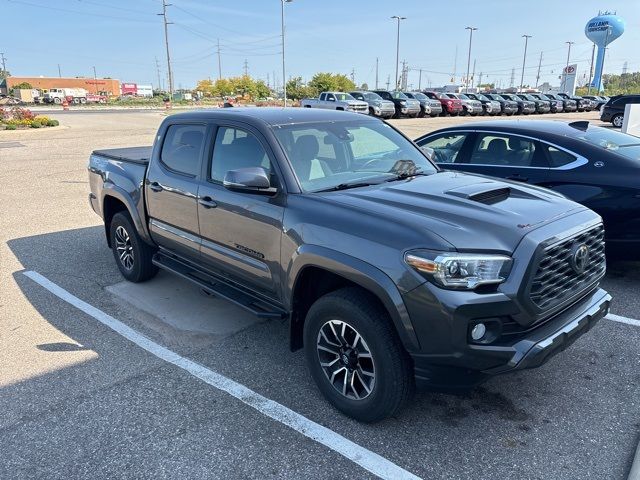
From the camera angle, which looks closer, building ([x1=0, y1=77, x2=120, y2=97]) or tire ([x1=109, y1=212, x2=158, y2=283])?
tire ([x1=109, y1=212, x2=158, y2=283])

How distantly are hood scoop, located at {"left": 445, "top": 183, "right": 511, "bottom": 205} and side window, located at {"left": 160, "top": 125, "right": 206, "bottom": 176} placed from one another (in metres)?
2.13

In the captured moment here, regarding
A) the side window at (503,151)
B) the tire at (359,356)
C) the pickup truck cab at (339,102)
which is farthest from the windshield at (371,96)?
the tire at (359,356)

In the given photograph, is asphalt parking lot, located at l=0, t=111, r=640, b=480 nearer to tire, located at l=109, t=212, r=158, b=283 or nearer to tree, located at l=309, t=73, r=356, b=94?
tire, located at l=109, t=212, r=158, b=283

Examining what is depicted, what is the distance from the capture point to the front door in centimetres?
344

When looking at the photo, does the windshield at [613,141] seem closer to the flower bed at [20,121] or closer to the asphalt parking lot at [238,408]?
the asphalt parking lot at [238,408]

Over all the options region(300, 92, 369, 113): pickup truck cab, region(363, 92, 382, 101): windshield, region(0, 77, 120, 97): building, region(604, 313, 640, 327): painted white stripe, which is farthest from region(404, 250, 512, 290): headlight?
region(0, 77, 120, 97): building

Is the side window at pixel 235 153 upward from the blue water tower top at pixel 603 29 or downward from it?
downward

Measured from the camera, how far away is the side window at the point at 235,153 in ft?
12.2

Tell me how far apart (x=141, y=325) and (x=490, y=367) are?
3.08 metres

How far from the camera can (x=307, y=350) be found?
330 cm

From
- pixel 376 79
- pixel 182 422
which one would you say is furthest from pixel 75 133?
pixel 376 79

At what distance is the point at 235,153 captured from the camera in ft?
12.9

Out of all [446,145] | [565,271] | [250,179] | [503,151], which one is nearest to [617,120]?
[446,145]

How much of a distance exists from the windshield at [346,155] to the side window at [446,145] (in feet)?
6.63
